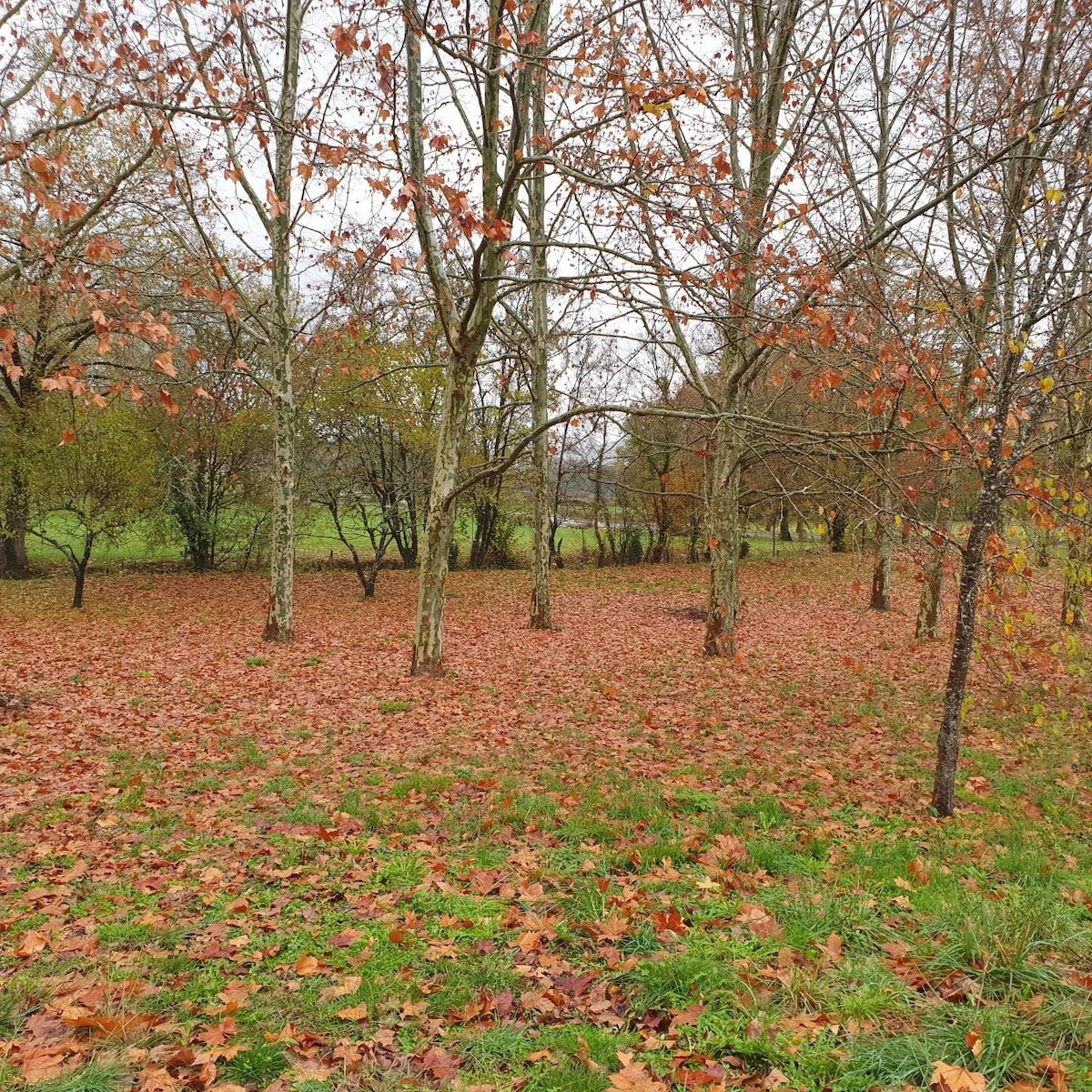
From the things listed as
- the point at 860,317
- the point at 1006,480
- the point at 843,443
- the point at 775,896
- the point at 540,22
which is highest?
the point at 540,22

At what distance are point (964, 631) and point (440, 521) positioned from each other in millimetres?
6465

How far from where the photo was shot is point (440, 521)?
31.6 feet

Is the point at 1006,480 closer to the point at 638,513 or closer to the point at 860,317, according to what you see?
the point at 860,317

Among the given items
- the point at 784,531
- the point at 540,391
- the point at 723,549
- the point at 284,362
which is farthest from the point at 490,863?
the point at 784,531

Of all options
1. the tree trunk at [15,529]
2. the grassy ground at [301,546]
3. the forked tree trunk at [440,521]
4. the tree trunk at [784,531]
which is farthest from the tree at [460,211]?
the tree trunk at [784,531]

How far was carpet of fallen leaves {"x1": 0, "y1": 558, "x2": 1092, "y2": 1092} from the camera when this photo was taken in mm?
2873

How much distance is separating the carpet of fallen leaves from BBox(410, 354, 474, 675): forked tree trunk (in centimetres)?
58

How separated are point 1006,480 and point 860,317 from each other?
2.26 m

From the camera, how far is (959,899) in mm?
3893

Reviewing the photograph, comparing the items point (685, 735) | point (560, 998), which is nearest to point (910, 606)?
point (685, 735)

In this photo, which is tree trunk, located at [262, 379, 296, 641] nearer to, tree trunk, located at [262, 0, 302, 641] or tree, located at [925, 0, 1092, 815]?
tree trunk, located at [262, 0, 302, 641]

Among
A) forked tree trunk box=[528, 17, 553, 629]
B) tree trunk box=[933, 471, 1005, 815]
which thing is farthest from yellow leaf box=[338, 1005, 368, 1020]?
forked tree trunk box=[528, 17, 553, 629]

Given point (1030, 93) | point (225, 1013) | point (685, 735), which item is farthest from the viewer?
point (685, 735)

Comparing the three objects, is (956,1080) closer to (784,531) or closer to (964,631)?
(964,631)
